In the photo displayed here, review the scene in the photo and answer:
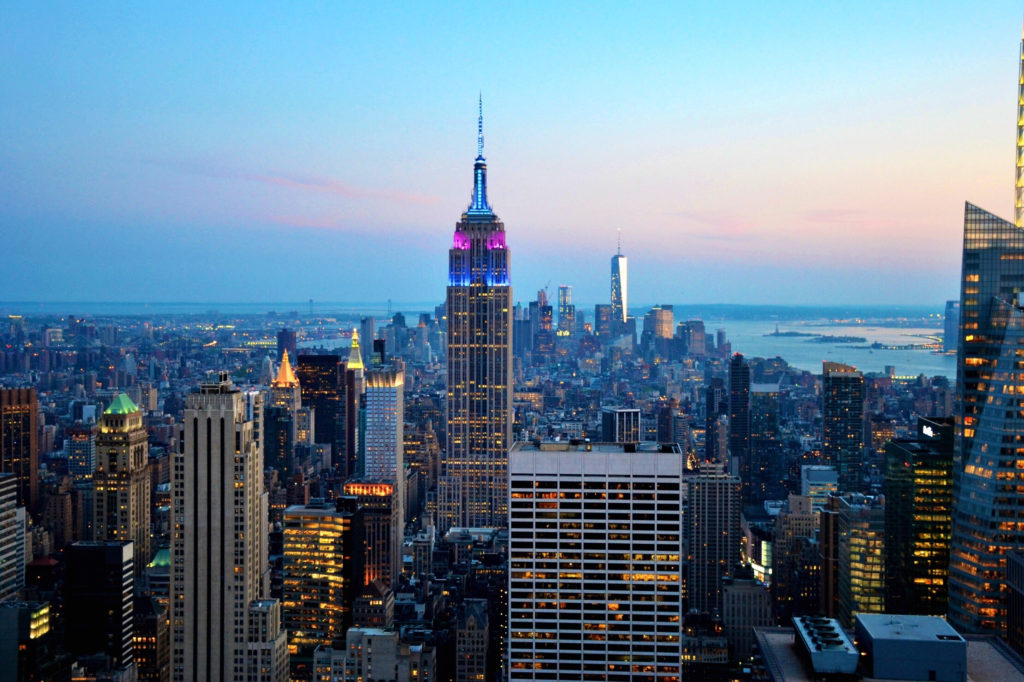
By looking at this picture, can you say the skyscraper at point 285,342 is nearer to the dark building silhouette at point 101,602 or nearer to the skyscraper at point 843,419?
the dark building silhouette at point 101,602

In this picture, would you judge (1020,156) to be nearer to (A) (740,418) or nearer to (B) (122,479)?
(B) (122,479)

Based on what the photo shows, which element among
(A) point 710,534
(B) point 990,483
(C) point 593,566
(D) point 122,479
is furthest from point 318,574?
(B) point 990,483

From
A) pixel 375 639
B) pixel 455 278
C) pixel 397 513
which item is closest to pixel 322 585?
pixel 375 639

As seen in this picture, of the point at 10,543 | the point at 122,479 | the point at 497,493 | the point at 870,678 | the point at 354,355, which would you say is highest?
the point at 354,355

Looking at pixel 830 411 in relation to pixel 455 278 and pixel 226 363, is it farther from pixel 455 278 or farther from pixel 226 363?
pixel 226 363

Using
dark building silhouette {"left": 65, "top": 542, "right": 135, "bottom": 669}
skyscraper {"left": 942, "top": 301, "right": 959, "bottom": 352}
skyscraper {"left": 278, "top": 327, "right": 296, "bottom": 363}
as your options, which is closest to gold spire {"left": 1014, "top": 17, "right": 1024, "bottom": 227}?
skyscraper {"left": 942, "top": 301, "right": 959, "bottom": 352}

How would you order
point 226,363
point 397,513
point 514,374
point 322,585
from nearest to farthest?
point 322,585
point 226,363
point 397,513
point 514,374
